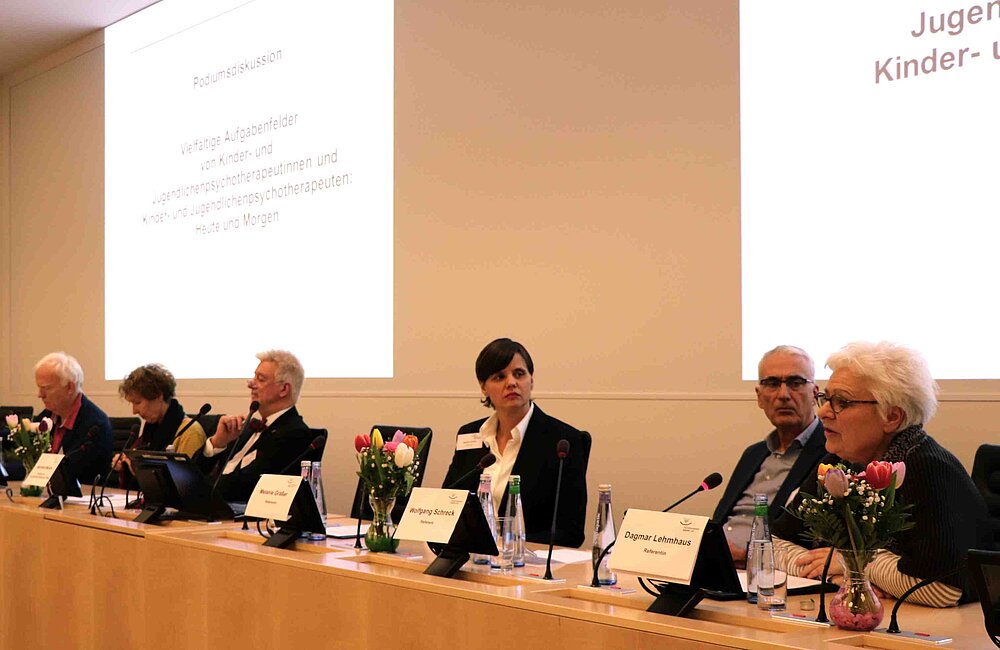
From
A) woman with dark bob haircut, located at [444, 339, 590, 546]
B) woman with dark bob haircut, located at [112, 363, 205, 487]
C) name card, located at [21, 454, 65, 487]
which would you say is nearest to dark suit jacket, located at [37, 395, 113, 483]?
woman with dark bob haircut, located at [112, 363, 205, 487]

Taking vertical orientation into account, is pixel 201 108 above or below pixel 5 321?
above

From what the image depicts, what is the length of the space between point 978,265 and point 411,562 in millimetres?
1933

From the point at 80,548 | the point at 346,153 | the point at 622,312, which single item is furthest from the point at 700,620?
the point at 346,153

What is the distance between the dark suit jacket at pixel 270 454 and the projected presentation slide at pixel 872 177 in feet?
5.40

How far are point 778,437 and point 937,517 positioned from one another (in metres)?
1.11

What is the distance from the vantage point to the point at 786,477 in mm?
2996

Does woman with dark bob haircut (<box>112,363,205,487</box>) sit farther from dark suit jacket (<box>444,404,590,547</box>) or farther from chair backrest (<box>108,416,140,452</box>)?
dark suit jacket (<box>444,404,590,547</box>)

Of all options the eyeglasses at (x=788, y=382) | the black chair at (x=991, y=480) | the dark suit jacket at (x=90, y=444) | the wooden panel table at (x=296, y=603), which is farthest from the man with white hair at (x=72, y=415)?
the black chair at (x=991, y=480)

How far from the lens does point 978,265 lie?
3.23 m

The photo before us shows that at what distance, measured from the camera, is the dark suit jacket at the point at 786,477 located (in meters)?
2.93

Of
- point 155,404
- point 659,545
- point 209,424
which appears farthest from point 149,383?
point 659,545

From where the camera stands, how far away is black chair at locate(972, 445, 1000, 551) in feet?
8.87

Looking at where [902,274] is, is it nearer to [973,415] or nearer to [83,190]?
[973,415]

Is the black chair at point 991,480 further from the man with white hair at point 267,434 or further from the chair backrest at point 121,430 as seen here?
the chair backrest at point 121,430
